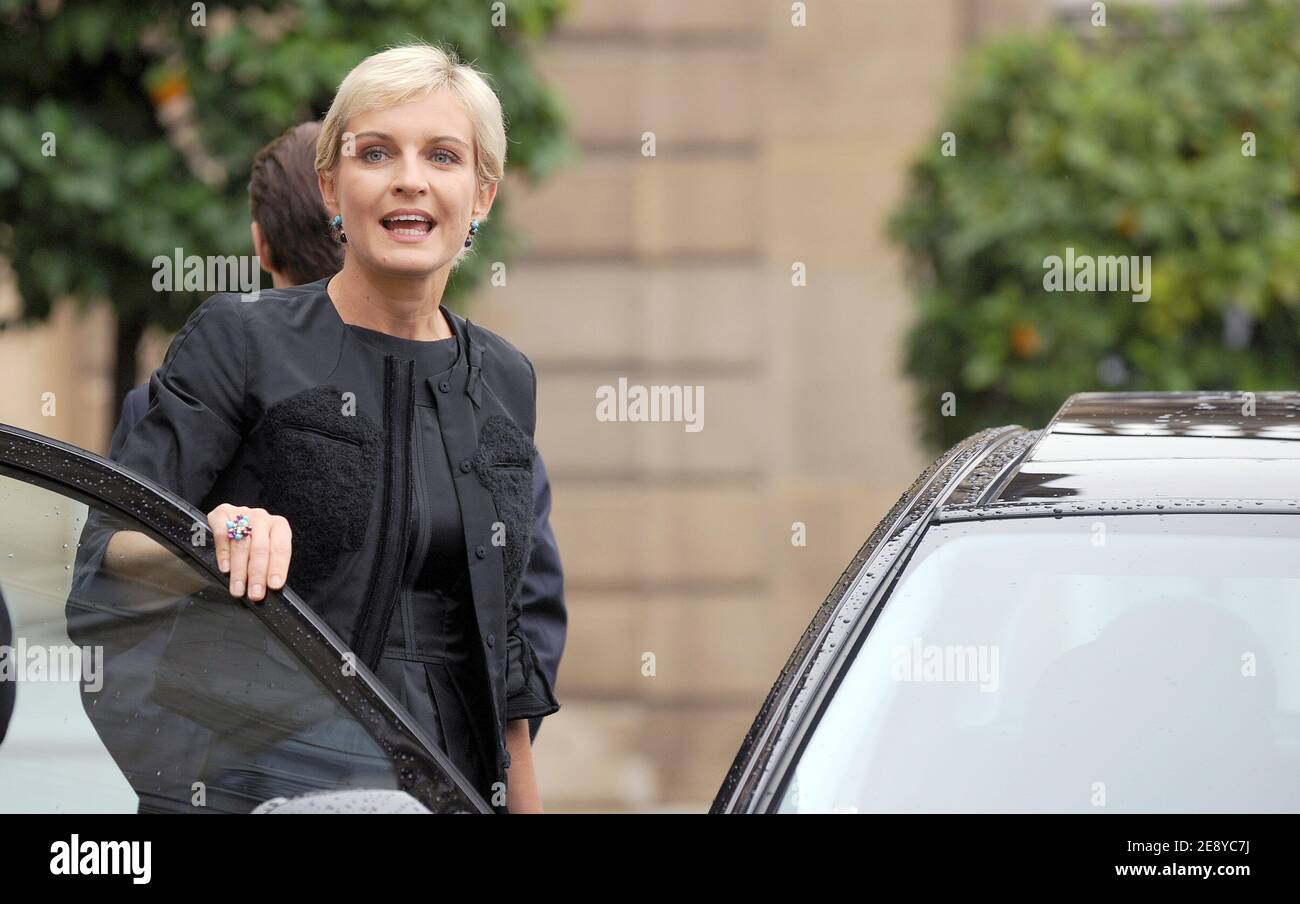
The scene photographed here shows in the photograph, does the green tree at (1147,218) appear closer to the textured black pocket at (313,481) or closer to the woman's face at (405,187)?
the woman's face at (405,187)

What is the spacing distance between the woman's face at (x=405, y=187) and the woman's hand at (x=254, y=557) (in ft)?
1.73

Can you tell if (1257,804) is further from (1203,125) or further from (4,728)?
(1203,125)

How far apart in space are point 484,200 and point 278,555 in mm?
802

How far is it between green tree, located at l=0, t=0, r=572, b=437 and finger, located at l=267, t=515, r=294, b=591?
9.73 feet

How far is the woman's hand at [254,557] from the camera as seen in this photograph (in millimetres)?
2146

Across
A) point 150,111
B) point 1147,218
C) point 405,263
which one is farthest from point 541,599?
point 1147,218

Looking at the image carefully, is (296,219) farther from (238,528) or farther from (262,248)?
(238,528)

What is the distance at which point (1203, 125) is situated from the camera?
20.7 feet

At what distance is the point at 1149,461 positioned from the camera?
2.69 meters

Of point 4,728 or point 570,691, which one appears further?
point 570,691

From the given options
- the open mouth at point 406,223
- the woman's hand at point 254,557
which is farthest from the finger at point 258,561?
the open mouth at point 406,223
